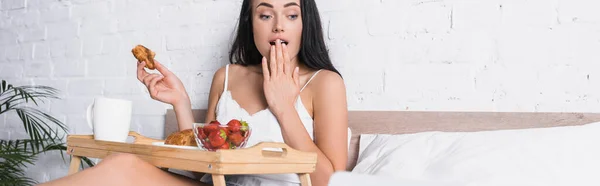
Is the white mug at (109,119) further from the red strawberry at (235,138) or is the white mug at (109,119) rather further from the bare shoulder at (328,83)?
the bare shoulder at (328,83)

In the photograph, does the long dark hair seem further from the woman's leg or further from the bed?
the woman's leg

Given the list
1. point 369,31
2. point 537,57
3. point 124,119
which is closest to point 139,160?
point 124,119

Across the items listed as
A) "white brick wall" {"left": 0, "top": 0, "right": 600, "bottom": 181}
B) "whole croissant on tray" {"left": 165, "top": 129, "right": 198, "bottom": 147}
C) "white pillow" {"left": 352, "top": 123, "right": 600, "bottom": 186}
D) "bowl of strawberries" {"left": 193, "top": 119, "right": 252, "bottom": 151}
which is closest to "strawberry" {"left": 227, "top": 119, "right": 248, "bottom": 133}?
"bowl of strawberries" {"left": 193, "top": 119, "right": 252, "bottom": 151}

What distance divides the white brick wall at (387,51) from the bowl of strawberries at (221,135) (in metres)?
0.59

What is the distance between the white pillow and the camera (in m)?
1.16

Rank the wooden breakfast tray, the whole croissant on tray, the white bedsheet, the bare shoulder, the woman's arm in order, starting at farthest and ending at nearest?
the bare shoulder
the woman's arm
the whole croissant on tray
the wooden breakfast tray
the white bedsheet

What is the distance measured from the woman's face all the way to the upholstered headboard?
10.6 inches

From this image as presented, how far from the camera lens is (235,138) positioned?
1.25m

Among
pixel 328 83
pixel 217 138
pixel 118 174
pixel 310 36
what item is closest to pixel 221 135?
pixel 217 138

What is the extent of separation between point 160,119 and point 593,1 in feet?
4.73

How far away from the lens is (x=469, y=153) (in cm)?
126

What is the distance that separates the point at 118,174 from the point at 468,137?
722 mm

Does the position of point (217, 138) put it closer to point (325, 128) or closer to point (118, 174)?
point (118, 174)

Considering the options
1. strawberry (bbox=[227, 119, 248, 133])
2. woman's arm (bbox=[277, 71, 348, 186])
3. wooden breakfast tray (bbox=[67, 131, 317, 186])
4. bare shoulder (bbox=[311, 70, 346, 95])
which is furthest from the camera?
bare shoulder (bbox=[311, 70, 346, 95])
